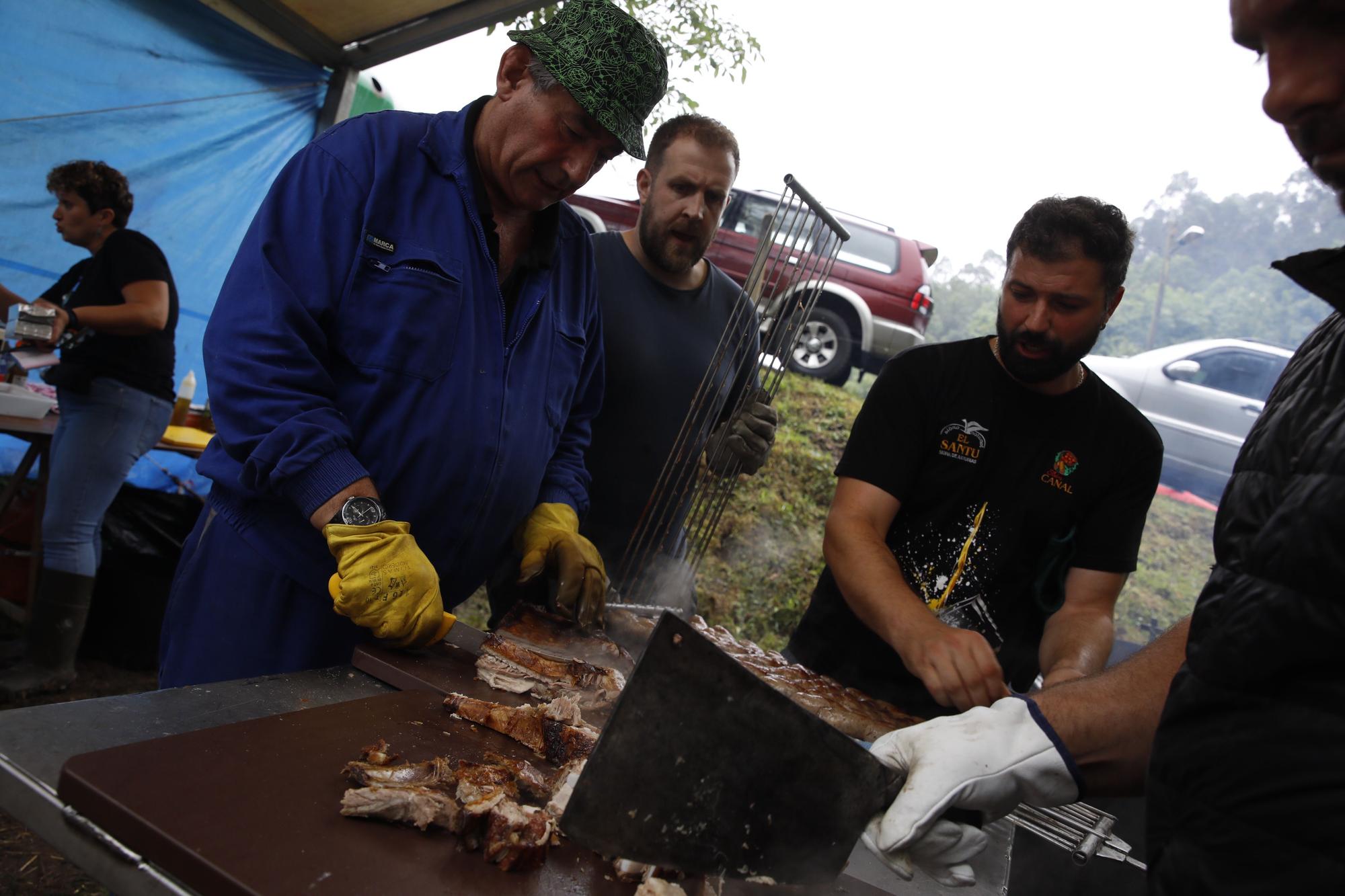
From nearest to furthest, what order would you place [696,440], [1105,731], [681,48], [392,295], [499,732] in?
[1105,731], [499,732], [392,295], [696,440], [681,48]

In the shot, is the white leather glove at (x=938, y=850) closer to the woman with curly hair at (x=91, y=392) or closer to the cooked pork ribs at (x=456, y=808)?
the cooked pork ribs at (x=456, y=808)

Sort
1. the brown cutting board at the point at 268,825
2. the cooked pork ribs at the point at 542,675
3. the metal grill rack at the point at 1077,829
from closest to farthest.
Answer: the brown cutting board at the point at 268,825 → the metal grill rack at the point at 1077,829 → the cooked pork ribs at the point at 542,675

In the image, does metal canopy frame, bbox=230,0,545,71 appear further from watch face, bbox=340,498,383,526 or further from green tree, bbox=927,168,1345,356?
green tree, bbox=927,168,1345,356

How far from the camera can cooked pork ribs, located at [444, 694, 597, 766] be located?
5.84 feet

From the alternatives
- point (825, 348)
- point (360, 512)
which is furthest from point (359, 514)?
point (825, 348)

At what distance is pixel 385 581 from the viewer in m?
1.85

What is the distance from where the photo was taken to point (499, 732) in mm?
1830

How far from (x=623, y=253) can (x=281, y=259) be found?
5.91ft

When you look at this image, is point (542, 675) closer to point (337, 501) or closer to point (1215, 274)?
point (337, 501)

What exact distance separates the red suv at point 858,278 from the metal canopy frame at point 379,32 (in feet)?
12.8

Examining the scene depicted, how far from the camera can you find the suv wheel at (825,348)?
9312mm

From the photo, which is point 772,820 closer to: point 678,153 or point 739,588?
point 678,153

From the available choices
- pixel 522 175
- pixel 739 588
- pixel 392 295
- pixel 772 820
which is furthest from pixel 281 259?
pixel 739 588

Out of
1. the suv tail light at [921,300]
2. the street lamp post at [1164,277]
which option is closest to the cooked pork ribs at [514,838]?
the suv tail light at [921,300]
